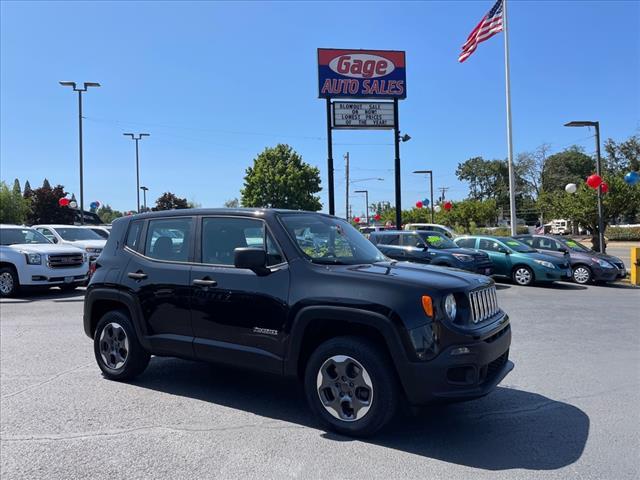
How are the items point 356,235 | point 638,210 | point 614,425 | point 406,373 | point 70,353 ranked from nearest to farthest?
point 406,373, point 614,425, point 356,235, point 70,353, point 638,210

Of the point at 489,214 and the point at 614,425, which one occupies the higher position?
the point at 489,214

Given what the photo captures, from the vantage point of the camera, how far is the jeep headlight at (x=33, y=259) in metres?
12.7

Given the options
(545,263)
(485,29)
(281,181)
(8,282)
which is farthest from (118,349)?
(281,181)

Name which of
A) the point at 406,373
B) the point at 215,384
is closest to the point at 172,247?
the point at 215,384

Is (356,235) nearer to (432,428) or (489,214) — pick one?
(432,428)

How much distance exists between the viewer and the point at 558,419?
4340 millimetres

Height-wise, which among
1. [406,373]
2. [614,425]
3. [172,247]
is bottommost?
[614,425]

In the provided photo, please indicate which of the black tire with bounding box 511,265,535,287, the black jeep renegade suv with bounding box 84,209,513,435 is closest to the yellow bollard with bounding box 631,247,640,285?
the black tire with bounding box 511,265,535,287

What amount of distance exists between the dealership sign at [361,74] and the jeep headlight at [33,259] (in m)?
13.0

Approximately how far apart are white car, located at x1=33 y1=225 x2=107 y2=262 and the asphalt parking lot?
374 inches

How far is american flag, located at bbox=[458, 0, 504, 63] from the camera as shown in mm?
22328

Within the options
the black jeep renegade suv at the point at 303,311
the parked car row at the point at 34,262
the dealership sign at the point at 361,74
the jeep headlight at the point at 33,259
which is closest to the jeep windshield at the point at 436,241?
the dealership sign at the point at 361,74

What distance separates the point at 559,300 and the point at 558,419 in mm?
8433

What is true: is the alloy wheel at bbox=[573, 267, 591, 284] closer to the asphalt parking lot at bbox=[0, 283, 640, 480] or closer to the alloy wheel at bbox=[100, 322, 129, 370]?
the asphalt parking lot at bbox=[0, 283, 640, 480]
